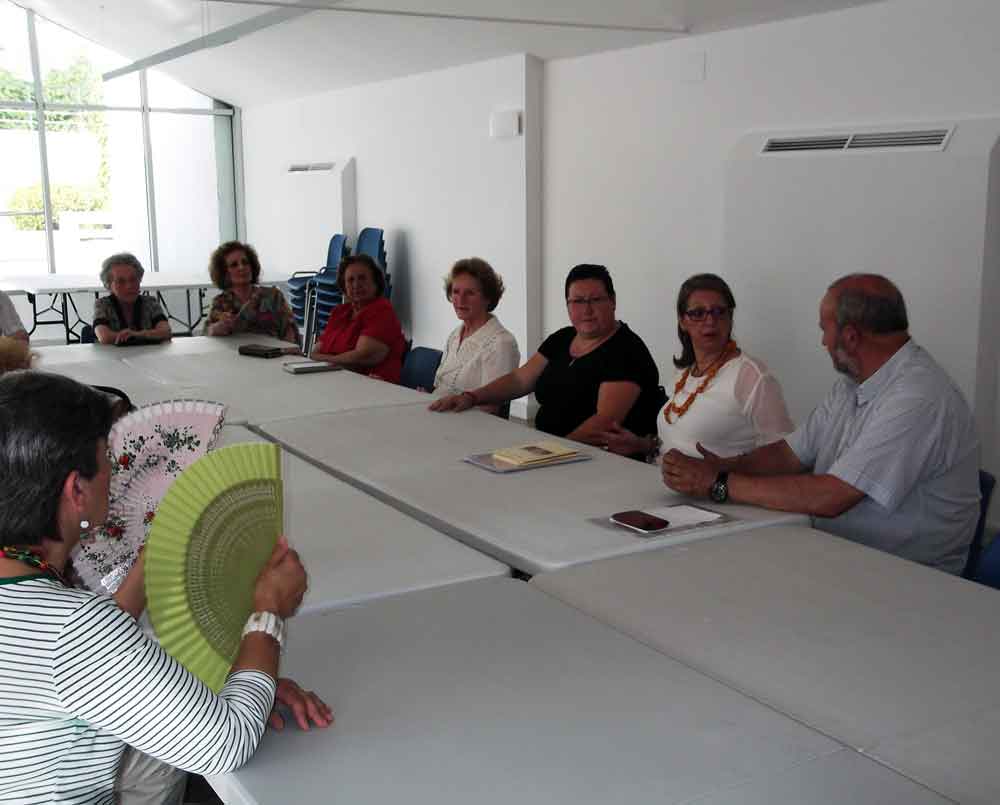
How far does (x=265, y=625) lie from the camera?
1479 millimetres

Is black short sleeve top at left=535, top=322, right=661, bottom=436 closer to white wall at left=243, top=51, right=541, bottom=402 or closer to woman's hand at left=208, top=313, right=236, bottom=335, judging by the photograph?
woman's hand at left=208, top=313, right=236, bottom=335

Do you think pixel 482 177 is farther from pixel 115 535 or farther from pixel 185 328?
pixel 115 535

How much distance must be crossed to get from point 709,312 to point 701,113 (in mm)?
2896

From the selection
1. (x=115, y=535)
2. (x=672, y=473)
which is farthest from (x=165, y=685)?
(x=672, y=473)

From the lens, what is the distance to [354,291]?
Result: 543cm

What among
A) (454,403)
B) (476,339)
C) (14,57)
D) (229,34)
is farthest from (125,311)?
(14,57)

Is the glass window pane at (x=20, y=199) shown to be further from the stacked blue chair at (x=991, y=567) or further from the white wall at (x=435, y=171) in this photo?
the stacked blue chair at (x=991, y=567)

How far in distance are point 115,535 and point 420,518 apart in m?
0.81

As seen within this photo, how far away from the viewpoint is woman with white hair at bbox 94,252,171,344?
583 centimetres

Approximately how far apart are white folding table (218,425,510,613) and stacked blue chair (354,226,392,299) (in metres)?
6.25

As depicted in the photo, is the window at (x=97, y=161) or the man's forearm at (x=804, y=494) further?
the window at (x=97, y=161)

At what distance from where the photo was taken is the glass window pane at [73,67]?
11.1m

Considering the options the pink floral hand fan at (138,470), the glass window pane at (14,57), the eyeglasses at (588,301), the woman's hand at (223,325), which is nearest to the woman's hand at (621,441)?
the eyeglasses at (588,301)

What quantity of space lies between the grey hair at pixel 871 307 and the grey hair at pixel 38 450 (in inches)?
77.1
